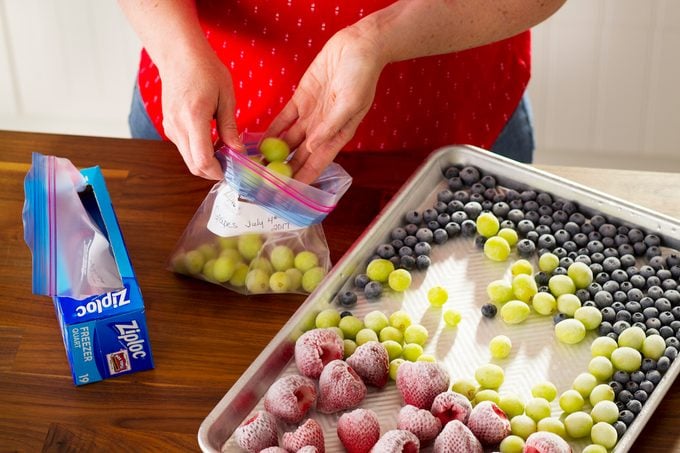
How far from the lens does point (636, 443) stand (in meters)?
1.11

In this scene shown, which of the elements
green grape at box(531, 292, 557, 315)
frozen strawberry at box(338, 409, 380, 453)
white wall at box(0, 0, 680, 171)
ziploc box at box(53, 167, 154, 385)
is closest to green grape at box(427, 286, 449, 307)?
green grape at box(531, 292, 557, 315)

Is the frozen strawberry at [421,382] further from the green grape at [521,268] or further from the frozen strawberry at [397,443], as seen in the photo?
the green grape at [521,268]

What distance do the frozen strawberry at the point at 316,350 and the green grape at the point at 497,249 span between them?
0.26m

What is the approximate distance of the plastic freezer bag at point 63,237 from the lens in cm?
113

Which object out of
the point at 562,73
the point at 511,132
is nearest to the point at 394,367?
the point at 511,132

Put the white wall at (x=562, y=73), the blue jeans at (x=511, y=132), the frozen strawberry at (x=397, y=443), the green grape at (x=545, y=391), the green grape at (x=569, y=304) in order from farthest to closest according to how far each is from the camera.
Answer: the white wall at (x=562, y=73), the blue jeans at (x=511, y=132), the green grape at (x=569, y=304), the green grape at (x=545, y=391), the frozen strawberry at (x=397, y=443)

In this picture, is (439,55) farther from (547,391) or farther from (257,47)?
(547,391)

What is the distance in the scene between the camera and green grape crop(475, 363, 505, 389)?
1.16m

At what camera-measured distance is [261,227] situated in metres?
1.28

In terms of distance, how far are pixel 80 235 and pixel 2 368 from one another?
0.18 metres

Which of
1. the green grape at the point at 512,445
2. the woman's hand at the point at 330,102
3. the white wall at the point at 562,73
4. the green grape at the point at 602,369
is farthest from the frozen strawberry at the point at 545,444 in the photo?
the white wall at the point at 562,73

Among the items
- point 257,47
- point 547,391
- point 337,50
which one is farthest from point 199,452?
point 257,47

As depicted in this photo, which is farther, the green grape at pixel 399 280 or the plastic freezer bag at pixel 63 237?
the green grape at pixel 399 280

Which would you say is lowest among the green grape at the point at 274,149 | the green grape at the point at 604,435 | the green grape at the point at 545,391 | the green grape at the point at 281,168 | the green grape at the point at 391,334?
the green grape at the point at 604,435
